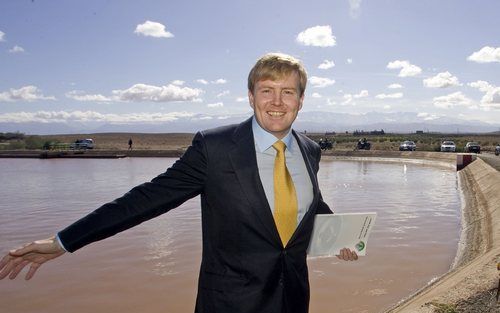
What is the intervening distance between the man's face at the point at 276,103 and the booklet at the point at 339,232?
48 cm

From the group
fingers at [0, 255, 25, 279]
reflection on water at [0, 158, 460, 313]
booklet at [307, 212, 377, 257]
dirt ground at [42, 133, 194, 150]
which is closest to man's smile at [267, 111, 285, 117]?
booklet at [307, 212, 377, 257]

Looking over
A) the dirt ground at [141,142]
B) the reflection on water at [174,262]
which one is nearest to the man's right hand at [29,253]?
the reflection on water at [174,262]

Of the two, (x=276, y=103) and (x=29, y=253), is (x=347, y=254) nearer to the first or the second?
(x=276, y=103)

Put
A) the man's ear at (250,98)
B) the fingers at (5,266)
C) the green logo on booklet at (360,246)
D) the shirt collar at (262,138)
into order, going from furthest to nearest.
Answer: the green logo on booklet at (360,246), the man's ear at (250,98), the shirt collar at (262,138), the fingers at (5,266)

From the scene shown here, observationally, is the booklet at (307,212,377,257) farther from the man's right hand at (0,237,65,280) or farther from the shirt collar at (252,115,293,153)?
the man's right hand at (0,237,65,280)

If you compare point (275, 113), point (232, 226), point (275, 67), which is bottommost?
point (232, 226)

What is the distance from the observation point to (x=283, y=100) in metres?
2.05

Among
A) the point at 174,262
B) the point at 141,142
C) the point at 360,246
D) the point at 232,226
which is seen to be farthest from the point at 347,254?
the point at 141,142

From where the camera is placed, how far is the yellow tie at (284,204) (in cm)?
190

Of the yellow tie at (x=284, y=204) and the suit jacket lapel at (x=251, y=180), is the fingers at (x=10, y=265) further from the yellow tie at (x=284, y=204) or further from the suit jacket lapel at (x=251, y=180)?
the yellow tie at (x=284, y=204)

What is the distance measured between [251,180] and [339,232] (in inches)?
28.3

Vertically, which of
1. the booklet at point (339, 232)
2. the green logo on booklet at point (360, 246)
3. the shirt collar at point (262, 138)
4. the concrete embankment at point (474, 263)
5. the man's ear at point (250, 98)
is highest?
the man's ear at point (250, 98)

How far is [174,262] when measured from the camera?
26.0 feet

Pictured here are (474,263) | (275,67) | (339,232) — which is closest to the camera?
(275,67)
